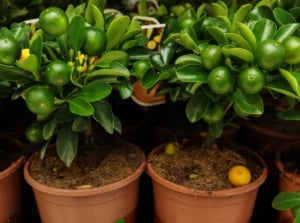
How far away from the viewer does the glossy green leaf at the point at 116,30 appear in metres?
0.91

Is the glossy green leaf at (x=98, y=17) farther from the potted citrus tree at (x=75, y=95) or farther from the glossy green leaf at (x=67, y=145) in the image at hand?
the glossy green leaf at (x=67, y=145)

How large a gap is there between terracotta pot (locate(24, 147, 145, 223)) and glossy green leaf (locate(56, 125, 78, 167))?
0.07 meters

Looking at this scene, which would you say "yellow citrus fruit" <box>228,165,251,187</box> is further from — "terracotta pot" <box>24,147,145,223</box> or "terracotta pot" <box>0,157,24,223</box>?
"terracotta pot" <box>0,157,24,223</box>

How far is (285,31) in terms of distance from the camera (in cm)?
85

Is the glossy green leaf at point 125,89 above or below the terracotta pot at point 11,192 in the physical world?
above

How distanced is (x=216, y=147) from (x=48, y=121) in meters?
0.42

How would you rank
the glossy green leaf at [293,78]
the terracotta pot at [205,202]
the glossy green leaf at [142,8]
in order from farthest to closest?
the glossy green leaf at [142,8] < the terracotta pot at [205,202] < the glossy green leaf at [293,78]

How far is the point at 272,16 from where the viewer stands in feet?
3.14

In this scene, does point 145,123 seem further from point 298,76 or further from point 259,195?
point 298,76

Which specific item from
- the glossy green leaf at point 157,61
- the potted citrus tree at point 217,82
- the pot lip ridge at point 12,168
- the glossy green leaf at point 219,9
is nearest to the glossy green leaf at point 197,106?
the potted citrus tree at point 217,82

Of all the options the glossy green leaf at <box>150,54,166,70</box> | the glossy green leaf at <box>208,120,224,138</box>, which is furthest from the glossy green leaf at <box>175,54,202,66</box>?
the glossy green leaf at <box>208,120,224,138</box>

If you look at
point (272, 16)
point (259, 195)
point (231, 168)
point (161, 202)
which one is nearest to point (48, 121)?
point (161, 202)

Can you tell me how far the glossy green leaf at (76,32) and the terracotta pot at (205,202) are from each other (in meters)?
0.35

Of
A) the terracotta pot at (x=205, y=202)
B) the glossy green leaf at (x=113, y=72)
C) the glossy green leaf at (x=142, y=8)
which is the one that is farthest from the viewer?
the glossy green leaf at (x=142, y=8)
